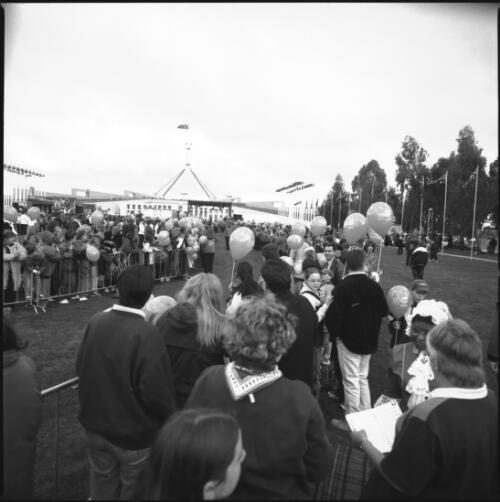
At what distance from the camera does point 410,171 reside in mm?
50312

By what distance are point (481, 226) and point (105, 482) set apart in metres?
46.5

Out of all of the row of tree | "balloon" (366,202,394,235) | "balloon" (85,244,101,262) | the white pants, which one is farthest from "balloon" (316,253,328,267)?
the row of tree

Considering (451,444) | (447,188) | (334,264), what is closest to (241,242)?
(334,264)

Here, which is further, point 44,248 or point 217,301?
point 44,248

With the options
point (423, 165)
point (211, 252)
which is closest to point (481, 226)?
point (423, 165)

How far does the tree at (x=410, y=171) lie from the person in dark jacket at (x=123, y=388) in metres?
51.2

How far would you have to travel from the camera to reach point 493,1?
1178 mm

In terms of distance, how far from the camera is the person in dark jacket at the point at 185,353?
265 centimetres

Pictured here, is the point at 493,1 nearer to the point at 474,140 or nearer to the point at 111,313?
the point at 111,313

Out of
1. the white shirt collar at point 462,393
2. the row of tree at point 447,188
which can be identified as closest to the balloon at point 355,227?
the white shirt collar at point 462,393

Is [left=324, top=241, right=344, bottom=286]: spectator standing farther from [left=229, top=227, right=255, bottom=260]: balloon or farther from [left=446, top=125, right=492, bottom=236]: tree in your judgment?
[left=446, top=125, right=492, bottom=236]: tree

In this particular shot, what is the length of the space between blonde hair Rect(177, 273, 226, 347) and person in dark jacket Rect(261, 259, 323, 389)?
61 centimetres

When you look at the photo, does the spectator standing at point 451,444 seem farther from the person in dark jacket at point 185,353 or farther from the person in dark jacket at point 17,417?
the person in dark jacket at point 17,417

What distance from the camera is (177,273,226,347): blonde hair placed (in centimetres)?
269
